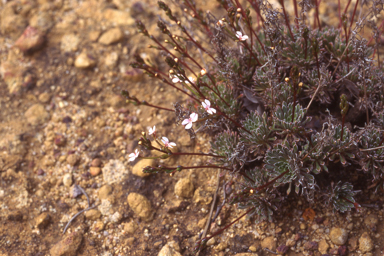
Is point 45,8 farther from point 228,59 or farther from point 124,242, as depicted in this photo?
point 124,242

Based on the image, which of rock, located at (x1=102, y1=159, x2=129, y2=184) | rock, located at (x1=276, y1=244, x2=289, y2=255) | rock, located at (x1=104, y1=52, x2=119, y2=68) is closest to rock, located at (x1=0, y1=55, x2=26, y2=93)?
rock, located at (x1=104, y1=52, x2=119, y2=68)

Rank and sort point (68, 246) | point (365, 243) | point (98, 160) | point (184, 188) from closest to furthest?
1. point (365, 243)
2. point (68, 246)
3. point (184, 188)
4. point (98, 160)

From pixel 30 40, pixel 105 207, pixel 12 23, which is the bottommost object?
pixel 105 207

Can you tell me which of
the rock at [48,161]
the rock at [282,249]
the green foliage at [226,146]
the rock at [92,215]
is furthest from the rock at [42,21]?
the rock at [282,249]

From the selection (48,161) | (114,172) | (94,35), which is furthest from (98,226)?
(94,35)

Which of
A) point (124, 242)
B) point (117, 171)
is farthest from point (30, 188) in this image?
point (124, 242)

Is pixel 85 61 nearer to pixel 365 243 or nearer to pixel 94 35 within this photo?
pixel 94 35

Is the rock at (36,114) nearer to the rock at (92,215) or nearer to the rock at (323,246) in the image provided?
the rock at (92,215)
